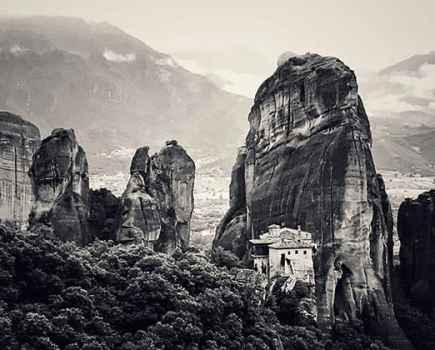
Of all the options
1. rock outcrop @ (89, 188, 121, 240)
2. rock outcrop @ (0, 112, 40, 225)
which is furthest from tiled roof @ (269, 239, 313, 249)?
rock outcrop @ (0, 112, 40, 225)

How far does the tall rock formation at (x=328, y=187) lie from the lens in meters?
56.1

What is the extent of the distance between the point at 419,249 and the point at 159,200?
24370 mm

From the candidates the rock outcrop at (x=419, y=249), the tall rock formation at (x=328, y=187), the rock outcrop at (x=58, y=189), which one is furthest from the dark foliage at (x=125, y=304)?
the rock outcrop at (x=419, y=249)

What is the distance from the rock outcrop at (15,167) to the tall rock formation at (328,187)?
19499mm

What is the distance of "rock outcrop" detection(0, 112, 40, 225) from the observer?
58625 millimetres

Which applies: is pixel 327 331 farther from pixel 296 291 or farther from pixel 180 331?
pixel 180 331

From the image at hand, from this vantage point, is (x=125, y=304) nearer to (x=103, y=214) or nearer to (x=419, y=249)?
(x=103, y=214)

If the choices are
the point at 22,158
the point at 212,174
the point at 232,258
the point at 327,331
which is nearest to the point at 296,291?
the point at 327,331

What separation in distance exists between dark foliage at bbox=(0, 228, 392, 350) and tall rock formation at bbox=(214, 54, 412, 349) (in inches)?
180

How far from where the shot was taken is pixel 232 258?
60281 mm

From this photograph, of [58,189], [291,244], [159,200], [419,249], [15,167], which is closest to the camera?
[58,189]

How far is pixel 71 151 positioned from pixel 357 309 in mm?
24989

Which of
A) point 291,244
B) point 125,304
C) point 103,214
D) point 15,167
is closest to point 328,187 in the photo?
point 291,244

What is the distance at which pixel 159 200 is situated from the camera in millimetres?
63375
